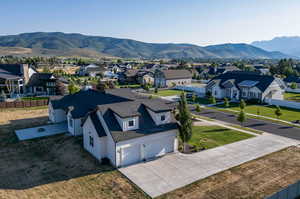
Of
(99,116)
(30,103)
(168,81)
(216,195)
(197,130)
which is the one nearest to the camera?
(216,195)

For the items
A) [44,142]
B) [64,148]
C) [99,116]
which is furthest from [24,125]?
[99,116]

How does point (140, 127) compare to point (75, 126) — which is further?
point (75, 126)

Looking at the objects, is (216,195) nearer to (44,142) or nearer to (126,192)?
(126,192)

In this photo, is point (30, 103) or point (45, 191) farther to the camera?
point (30, 103)

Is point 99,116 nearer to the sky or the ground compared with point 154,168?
nearer to the sky

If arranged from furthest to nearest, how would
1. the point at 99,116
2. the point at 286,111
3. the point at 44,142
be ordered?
the point at 286,111 → the point at 44,142 → the point at 99,116

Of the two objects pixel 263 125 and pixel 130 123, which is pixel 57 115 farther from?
pixel 263 125

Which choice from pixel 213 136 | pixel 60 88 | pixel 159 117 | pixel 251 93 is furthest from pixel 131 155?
pixel 251 93
